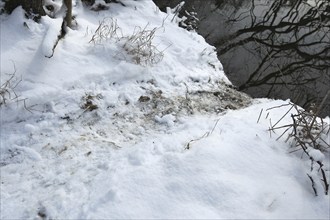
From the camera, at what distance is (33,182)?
8.01ft

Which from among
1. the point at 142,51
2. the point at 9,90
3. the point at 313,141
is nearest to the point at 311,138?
the point at 313,141

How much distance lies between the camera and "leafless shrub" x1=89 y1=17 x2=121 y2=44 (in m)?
3.95

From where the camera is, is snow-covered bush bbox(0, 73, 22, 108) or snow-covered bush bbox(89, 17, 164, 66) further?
snow-covered bush bbox(89, 17, 164, 66)

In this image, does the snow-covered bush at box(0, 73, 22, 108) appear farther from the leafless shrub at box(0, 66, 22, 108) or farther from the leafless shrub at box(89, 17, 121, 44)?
the leafless shrub at box(89, 17, 121, 44)

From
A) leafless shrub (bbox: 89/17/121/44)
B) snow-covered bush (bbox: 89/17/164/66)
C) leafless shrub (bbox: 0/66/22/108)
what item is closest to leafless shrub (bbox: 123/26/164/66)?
snow-covered bush (bbox: 89/17/164/66)

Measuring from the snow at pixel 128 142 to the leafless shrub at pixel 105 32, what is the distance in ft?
0.23

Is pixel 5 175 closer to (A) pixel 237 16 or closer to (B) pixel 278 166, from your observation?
(B) pixel 278 166

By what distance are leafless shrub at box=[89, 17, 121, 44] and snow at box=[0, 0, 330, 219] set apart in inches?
2.8

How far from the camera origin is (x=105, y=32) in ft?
13.6

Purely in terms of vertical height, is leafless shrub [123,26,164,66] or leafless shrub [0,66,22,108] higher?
leafless shrub [123,26,164,66]

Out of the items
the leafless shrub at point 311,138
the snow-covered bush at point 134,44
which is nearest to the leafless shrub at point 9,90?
the snow-covered bush at point 134,44

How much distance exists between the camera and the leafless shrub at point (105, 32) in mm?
3947

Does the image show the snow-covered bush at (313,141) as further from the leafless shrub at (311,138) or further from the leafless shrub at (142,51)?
the leafless shrub at (142,51)

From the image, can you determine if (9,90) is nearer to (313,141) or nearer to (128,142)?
(128,142)
